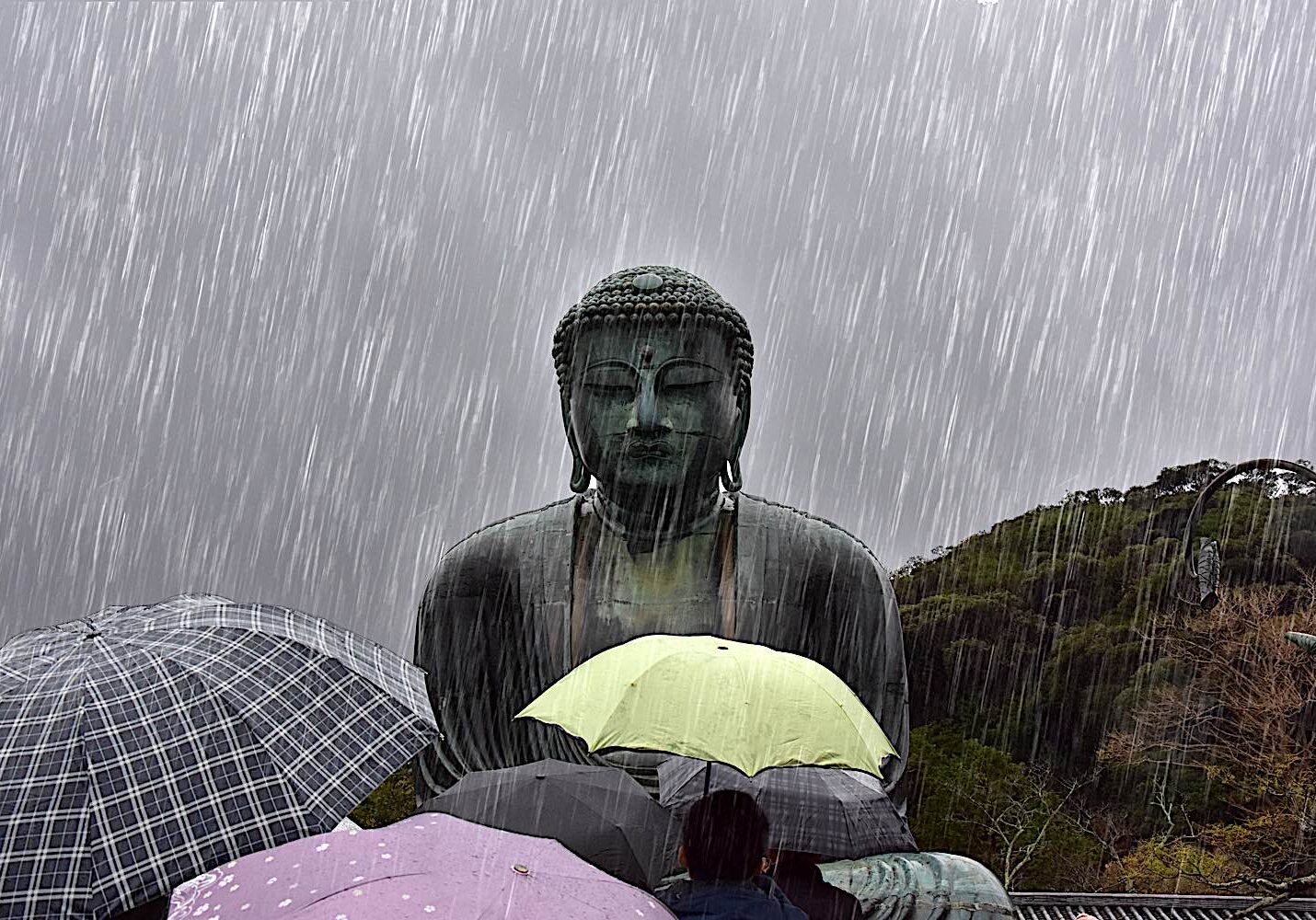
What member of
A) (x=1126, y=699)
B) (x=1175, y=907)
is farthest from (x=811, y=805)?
(x=1126, y=699)

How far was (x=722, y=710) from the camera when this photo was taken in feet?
9.78

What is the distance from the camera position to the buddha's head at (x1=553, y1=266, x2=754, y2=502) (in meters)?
4.55

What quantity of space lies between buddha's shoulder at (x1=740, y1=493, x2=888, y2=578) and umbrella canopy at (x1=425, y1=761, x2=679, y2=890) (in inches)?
66.9

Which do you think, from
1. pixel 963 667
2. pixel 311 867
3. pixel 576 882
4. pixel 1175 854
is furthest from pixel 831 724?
pixel 963 667

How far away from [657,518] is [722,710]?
1.81 meters

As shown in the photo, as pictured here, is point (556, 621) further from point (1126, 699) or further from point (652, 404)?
point (1126, 699)

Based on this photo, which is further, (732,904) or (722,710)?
(722,710)

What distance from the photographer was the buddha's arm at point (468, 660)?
184 inches

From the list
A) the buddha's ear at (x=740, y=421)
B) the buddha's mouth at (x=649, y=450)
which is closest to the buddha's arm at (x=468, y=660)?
the buddha's mouth at (x=649, y=450)

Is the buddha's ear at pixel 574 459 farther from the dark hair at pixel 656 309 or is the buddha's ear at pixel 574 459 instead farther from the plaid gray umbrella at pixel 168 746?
the plaid gray umbrella at pixel 168 746

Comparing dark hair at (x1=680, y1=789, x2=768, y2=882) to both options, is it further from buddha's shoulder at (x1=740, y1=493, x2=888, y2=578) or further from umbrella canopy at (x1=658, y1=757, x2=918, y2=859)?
buddha's shoulder at (x1=740, y1=493, x2=888, y2=578)

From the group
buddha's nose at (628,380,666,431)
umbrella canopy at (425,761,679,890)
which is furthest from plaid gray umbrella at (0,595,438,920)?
buddha's nose at (628,380,666,431)

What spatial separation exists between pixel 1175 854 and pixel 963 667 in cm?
507

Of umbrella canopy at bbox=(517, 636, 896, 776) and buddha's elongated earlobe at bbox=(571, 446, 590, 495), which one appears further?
buddha's elongated earlobe at bbox=(571, 446, 590, 495)
